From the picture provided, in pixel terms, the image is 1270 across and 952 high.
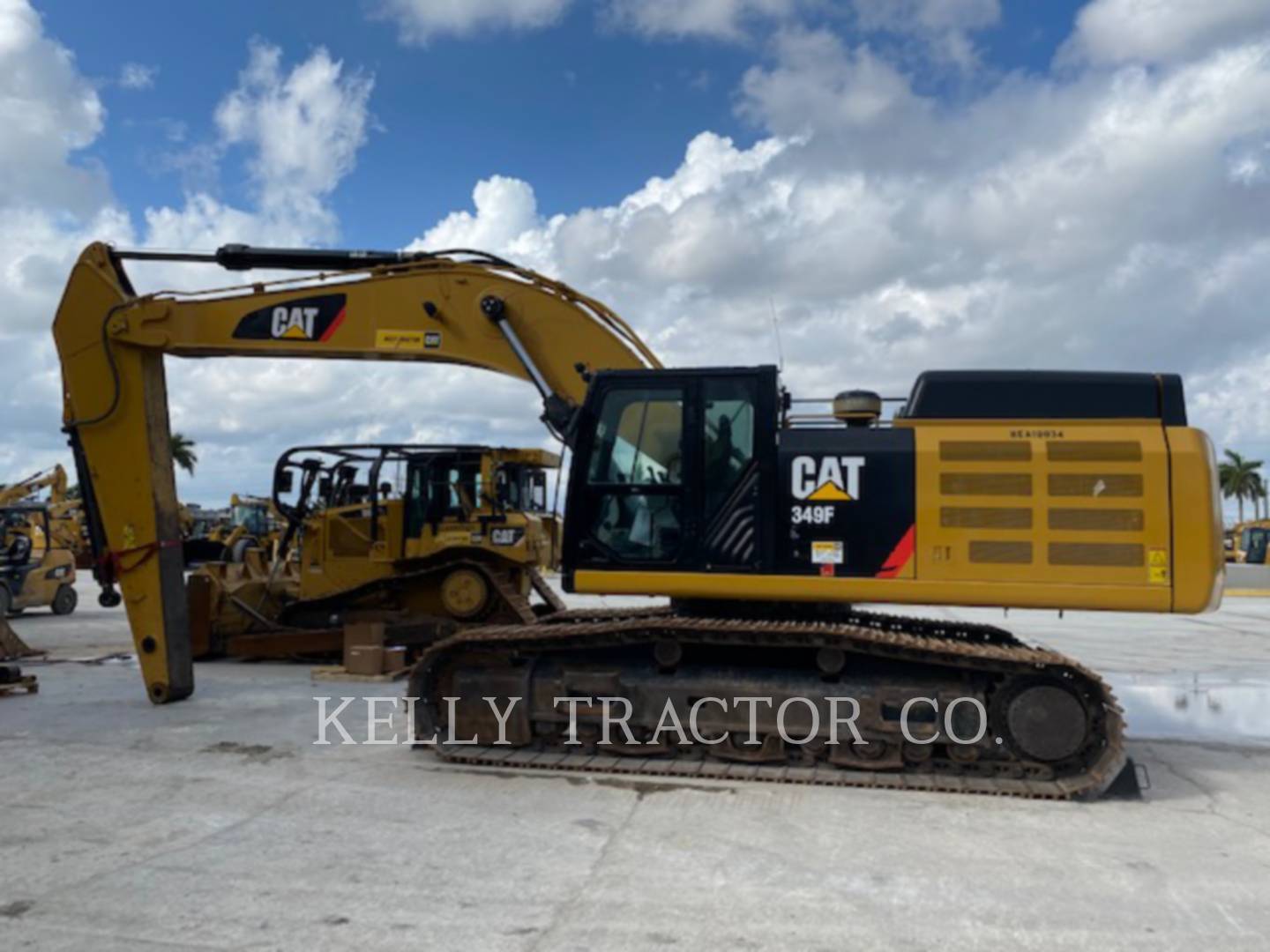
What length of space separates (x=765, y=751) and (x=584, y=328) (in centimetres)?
359

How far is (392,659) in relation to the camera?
1141 centimetres

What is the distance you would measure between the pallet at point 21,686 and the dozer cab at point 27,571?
9.20 meters

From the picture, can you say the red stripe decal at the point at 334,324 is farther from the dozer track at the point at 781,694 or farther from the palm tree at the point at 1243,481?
the palm tree at the point at 1243,481

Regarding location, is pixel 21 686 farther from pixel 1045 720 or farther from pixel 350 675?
pixel 1045 720

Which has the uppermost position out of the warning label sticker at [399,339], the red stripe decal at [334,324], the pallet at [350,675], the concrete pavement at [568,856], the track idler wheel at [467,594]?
the red stripe decal at [334,324]

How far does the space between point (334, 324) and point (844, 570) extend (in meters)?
4.86

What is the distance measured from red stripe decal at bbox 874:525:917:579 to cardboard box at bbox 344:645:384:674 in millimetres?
6426

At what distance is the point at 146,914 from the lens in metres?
4.49

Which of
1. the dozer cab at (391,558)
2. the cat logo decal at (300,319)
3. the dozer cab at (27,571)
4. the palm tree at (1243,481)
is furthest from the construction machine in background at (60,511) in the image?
the palm tree at (1243,481)

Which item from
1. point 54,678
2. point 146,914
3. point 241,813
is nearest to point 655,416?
point 241,813

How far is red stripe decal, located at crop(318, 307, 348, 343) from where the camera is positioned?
29.0 feet

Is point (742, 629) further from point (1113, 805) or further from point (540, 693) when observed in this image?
point (1113, 805)

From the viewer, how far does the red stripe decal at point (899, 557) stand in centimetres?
678

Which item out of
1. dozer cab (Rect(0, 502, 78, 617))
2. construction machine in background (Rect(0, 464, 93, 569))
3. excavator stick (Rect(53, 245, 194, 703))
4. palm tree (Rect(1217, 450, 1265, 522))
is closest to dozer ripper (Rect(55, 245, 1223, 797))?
excavator stick (Rect(53, 245, 194, 703))
